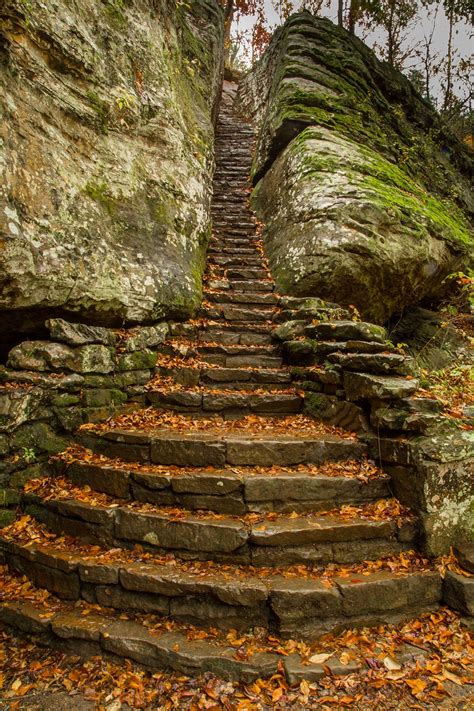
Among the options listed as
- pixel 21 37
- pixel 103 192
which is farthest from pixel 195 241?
pixel 21 37

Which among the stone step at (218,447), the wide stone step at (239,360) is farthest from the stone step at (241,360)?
the stone step at (218,447)

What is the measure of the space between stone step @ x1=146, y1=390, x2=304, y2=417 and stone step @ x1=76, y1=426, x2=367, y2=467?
2.11 feet

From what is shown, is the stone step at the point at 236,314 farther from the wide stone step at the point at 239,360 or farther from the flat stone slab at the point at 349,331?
the flat stone slab at the point at 349,331

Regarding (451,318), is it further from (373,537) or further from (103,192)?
(103,192)

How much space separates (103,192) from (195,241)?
2028 mm

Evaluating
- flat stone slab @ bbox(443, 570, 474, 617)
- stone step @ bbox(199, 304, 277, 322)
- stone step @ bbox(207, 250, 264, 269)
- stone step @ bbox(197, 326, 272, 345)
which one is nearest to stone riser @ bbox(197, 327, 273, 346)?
stone step @ bbox(197, 326, 272, 345)

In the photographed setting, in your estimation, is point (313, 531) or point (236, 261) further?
point (236, 261)

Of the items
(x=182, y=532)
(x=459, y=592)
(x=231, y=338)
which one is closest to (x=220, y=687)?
(x=182, y=532)

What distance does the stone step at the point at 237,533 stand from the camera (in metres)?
3.18

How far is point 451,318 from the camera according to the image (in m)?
8.84

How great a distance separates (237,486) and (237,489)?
3cm

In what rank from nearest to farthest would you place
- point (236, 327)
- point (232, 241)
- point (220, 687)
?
point (220, 687) < point (236, 327) < point (232, 241)

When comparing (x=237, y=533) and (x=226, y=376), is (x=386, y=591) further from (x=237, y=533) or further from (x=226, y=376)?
(x=226, y=376)

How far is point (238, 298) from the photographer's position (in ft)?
22.4
